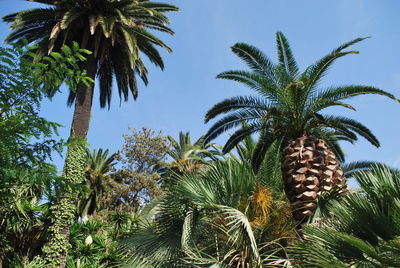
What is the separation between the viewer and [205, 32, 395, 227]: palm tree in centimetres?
854

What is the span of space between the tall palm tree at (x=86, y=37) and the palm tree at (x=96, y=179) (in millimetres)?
14799

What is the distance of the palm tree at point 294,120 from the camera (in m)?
8.54

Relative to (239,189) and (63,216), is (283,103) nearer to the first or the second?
(239,189)

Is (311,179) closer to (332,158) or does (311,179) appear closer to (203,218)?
(332,158)

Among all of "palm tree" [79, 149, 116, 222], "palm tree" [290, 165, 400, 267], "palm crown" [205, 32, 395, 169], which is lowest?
"palm tree" [290, 165, 400, 267]

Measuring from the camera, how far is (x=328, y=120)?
10.0 metres

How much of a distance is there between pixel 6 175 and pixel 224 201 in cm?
427

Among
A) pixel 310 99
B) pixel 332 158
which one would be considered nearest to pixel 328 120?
pixel 310 99

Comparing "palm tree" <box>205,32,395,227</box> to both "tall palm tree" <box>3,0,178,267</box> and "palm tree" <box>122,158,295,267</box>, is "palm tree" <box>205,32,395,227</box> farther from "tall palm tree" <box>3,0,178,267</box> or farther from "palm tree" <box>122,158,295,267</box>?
"tall palm tree" <box>3,0,178,267</box>

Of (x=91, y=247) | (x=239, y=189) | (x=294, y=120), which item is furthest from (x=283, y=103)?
(x=91, y=247)

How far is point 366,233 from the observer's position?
4801 millimetres

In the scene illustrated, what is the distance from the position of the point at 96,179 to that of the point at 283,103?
23762 millimetres

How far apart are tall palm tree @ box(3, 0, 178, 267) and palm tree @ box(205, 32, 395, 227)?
18.7 ft

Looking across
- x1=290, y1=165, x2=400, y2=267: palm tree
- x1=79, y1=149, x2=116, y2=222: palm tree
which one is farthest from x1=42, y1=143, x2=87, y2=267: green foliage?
x1=79, y1=149, x2=116, y2=222: palm tree
